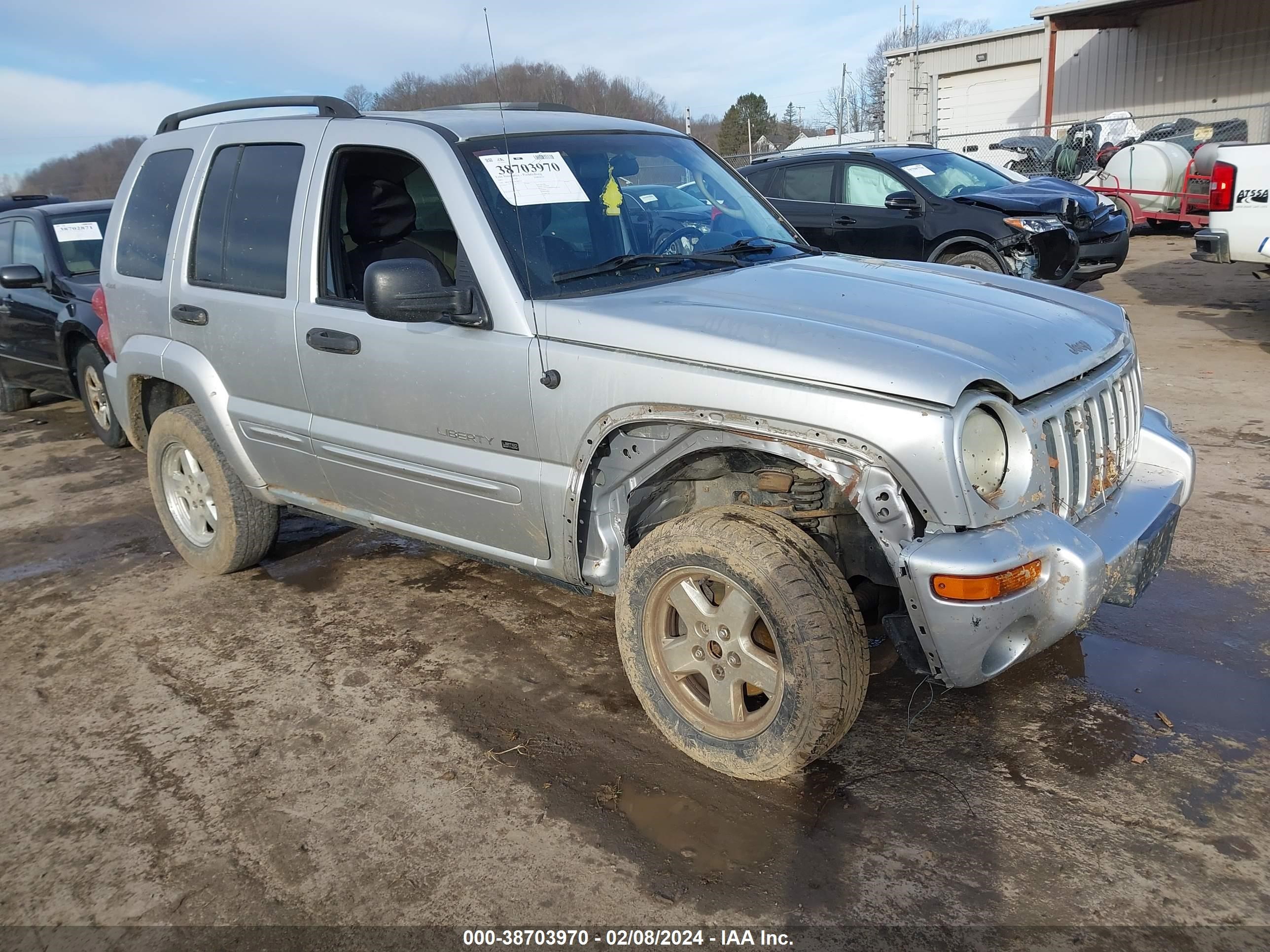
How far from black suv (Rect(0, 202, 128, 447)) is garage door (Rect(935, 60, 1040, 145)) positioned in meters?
27.7

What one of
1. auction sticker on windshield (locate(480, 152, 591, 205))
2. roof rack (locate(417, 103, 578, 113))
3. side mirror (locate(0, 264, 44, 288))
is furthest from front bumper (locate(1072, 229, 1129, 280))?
side mirror (locate(0, 264, 44, 288))

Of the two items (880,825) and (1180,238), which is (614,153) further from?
(1180,238)

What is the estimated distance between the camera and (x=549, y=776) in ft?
10.4

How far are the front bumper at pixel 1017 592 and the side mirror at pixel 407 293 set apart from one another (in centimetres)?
168

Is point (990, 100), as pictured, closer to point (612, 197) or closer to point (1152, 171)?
point (1152, 171)

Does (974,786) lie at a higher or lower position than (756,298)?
lower

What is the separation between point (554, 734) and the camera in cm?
340

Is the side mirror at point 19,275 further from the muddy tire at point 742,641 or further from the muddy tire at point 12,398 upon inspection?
the muddy tire at point 742,641

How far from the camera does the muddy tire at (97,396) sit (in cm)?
774

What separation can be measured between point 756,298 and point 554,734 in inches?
62.9

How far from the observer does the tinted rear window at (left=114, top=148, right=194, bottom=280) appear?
4613 mm

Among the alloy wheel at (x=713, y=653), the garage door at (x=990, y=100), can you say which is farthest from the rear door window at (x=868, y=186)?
the garage door at (x=990, y=100)

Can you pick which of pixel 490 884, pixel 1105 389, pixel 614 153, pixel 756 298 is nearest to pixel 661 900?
pixel 490 884

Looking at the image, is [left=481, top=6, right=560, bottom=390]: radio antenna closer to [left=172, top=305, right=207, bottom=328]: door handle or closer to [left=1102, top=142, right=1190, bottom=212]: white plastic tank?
[left=172, top=305, right=207, bottom=328]: door handle
